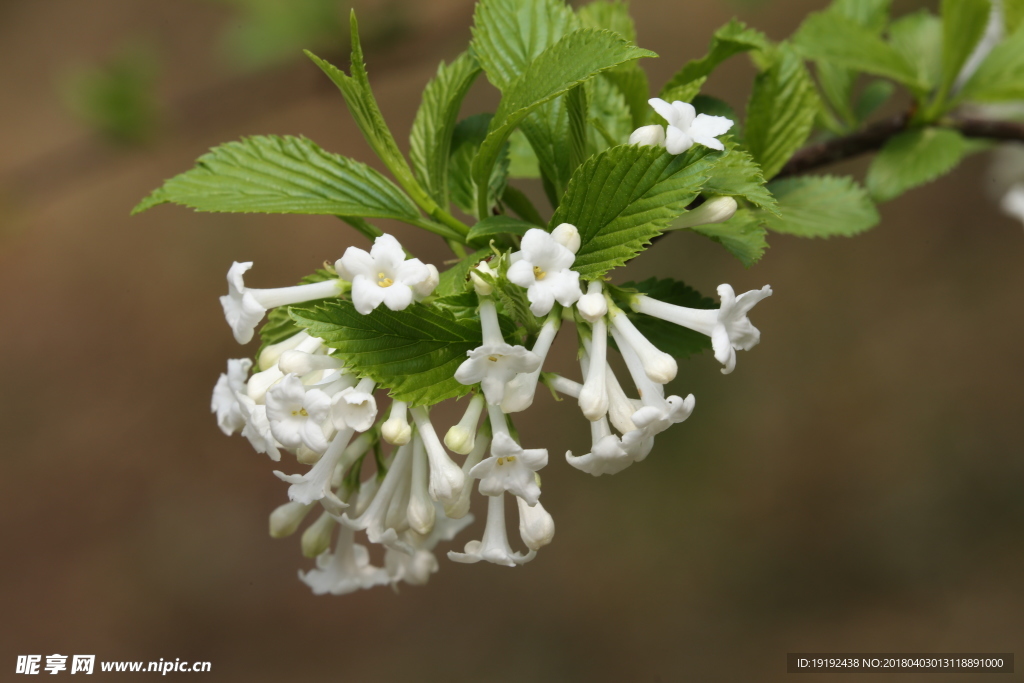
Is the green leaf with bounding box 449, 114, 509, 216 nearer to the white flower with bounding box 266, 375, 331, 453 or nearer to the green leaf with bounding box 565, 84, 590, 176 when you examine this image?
the green leaf with bounding box 565, 84, 590, 176

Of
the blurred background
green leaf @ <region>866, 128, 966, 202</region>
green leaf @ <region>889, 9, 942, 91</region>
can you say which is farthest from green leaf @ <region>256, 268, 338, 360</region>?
the blurred background

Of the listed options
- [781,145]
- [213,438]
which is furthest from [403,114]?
[781,145]

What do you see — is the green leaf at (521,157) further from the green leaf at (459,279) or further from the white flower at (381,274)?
the white flower at (381,274)

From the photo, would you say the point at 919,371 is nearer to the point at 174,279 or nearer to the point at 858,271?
the point at 858,271

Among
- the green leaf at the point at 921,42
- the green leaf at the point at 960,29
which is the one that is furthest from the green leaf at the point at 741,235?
the green leaf at the point at 921,42

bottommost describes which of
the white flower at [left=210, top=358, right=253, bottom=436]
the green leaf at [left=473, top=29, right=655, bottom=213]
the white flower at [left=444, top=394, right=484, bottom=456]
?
the white flower at [left=444, top=394, right=484, bottom=456]

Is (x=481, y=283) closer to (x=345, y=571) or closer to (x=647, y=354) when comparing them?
(x=647, y=354)
